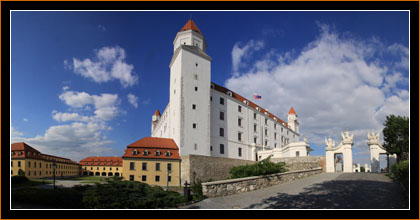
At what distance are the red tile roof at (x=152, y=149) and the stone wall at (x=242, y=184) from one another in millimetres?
18776

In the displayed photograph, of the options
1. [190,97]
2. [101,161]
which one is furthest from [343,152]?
[101,161]

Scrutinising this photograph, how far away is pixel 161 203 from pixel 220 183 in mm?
3703

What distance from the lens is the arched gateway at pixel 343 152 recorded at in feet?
93.5

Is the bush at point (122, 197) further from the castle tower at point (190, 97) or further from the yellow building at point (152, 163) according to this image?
the castle tower at point (190, 97)

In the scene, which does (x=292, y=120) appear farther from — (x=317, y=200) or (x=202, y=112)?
(x=317, y=200)

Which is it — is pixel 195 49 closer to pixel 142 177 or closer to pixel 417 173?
pixel 142 177

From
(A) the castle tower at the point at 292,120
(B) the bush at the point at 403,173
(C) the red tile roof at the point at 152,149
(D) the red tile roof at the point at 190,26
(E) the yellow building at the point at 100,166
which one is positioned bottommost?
(E) the yellow building at the point at 100,166

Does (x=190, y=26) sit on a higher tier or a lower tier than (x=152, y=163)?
higher

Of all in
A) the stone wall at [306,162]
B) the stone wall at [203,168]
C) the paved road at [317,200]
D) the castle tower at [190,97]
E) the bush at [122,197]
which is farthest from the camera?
the castle tower at [190,97]

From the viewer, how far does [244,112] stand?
4909cm

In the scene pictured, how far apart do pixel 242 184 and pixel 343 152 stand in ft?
64.9

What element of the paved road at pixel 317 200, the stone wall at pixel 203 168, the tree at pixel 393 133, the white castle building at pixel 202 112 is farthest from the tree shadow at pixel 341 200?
the white castle building at pixel 202 112

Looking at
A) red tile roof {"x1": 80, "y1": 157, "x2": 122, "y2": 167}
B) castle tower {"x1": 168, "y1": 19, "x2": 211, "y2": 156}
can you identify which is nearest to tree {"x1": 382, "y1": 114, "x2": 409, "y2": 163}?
castle tower {"x1": 168, "y1": 19, "x2": 211, "y2": 156}

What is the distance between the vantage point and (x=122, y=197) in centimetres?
1020
